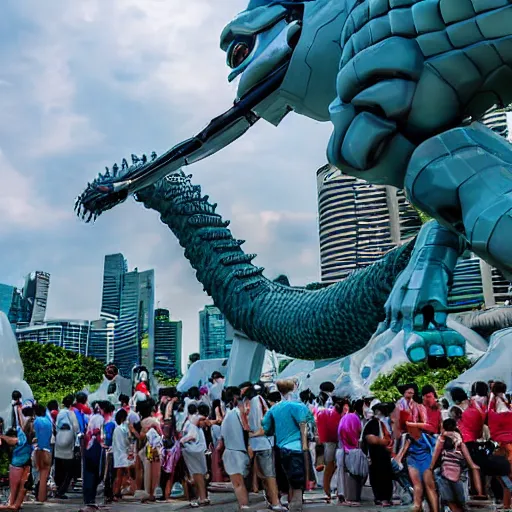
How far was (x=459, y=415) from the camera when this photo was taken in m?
5.62

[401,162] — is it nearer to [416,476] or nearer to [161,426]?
[416,476]

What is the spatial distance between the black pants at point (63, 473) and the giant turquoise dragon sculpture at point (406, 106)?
10.5 ft

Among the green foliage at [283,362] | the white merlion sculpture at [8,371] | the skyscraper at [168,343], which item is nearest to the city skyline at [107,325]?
the skyscraper at [168,343]

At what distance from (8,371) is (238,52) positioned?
23.4 feet

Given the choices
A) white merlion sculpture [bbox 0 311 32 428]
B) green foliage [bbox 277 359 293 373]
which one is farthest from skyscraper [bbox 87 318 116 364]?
white merlion sculpture [bbox 0 311 32 428]

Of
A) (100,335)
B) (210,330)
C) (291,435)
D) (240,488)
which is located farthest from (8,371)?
(100,335)

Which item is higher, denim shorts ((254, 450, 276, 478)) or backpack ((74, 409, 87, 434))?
backpack ((74, 409, 87, 434))

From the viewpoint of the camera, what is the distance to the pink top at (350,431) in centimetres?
612

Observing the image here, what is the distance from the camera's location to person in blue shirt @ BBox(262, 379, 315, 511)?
519 centimetres

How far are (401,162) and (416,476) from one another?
2421mm

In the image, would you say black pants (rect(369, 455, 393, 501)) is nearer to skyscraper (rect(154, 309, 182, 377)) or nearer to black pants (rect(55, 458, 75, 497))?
black pants (rect(55, 458, 75, 497))

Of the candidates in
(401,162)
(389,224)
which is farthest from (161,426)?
(389,224)

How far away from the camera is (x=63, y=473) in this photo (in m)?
7.13

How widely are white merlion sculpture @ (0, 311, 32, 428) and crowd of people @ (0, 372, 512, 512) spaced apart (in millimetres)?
2898
